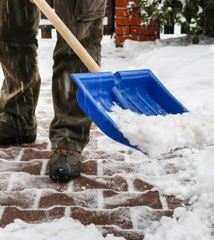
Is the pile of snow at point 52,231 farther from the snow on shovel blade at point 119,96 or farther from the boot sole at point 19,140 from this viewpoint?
the boot sole at point 19,140

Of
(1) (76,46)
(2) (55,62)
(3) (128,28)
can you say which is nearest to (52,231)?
(1) (76,46)

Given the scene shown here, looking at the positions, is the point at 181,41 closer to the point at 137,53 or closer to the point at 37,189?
the point at 137,53

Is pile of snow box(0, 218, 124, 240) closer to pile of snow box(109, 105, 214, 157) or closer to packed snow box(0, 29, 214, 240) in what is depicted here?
packed snow box(0, 29, 214, 240)

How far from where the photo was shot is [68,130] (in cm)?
243

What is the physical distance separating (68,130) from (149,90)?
1.55ft

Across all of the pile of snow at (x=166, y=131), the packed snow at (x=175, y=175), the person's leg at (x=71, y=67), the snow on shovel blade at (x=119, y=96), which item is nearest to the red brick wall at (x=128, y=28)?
the packed snow at (x=175, y=175)

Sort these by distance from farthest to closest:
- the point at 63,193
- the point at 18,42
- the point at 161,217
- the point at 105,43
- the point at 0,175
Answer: the point at 105,43
the point at 18,42
the point at 0,175
the point at 63,193
the point at 161,217

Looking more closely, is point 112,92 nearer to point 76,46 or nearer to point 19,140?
point 76,46

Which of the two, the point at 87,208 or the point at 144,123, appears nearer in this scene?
the point at 144,123

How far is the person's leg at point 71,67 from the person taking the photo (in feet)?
7.53

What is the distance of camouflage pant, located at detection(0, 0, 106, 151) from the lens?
2.31 meters

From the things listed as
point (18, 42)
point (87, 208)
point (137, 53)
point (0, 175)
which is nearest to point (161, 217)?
point (87, 208)

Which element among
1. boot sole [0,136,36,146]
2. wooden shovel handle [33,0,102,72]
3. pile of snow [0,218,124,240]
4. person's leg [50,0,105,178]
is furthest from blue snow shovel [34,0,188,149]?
boot sole [0,136,36,146]

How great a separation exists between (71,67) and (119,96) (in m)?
0.42
